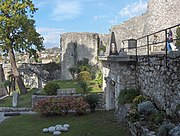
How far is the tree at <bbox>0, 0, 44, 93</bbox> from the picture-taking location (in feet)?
76.0

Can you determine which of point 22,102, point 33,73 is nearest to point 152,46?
point 22,102

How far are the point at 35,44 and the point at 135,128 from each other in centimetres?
1917

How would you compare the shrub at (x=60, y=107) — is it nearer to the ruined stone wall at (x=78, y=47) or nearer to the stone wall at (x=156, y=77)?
the stone wall at (x=156, y=77)

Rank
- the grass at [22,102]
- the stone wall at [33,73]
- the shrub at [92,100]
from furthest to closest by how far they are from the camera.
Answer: the stone wall at [33,73]
the grass at [22,102]
the shrub at [92,100]

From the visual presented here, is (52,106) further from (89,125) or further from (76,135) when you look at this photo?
(76,135)

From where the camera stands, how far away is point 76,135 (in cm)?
1038

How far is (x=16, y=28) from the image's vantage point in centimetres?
2389

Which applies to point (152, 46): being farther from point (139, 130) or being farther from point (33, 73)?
point (33, 73)

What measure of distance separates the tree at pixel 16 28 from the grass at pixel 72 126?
10532 mm

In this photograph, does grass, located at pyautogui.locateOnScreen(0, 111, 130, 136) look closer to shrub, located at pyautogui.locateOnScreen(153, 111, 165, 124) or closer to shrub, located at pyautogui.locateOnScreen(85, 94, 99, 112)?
shrub, located at pyautogui.locateOnScreen(85, 94, 99, 112)

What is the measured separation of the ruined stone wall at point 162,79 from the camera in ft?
23.5

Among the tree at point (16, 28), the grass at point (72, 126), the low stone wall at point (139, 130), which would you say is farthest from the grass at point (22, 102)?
the low stone wall at point (139, 130)

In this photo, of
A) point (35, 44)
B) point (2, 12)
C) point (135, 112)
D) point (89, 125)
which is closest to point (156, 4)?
point (35, 44)

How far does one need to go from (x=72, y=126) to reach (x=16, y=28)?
14.4 meters
